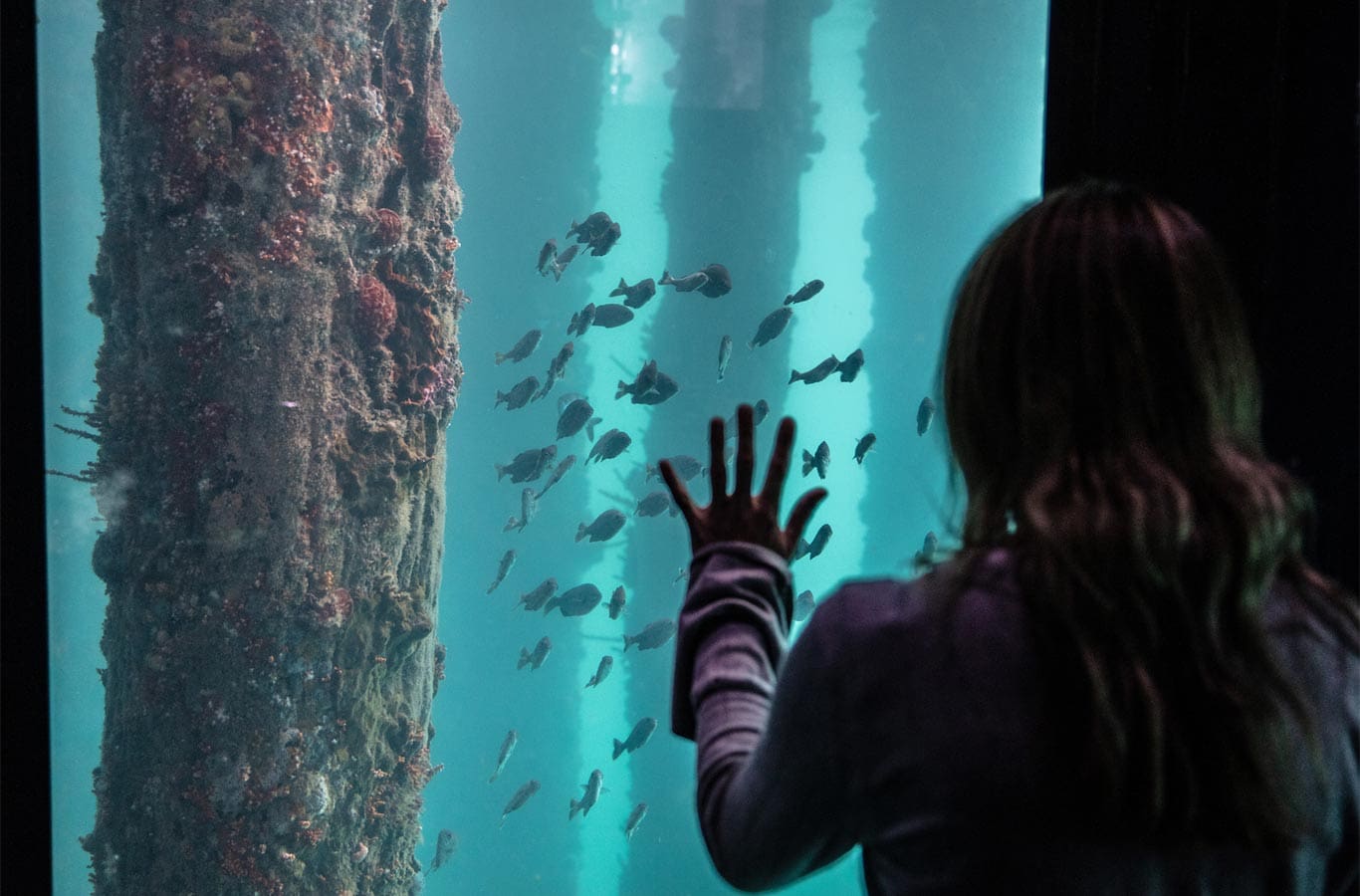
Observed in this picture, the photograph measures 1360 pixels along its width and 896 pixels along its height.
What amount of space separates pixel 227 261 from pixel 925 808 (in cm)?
657

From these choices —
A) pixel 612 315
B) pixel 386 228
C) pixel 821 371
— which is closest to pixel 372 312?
pixel 386 228

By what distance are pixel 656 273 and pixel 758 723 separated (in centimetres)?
2321

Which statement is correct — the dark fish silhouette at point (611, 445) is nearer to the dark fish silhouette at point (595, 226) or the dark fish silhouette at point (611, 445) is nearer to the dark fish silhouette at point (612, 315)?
the dark fish silhouette at point (612, 315)

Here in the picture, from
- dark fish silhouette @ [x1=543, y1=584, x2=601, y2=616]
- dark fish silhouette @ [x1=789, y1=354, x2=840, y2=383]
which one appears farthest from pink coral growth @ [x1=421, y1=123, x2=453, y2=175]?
dark fish silhouette @ [x1=543, y1=584, x2=601, y2=616]

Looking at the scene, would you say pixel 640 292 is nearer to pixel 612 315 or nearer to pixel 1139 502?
pixel 612 315

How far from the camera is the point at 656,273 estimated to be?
23516 millimetres

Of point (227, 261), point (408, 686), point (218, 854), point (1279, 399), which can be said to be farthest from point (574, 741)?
point (1279, 399)

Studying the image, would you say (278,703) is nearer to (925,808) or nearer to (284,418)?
(284,418)

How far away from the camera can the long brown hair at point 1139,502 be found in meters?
0.73

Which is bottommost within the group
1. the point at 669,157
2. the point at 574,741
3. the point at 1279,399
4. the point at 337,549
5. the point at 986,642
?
the point at 574,741

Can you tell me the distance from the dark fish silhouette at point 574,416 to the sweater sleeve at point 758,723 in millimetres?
6283

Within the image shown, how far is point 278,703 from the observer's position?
6176mm

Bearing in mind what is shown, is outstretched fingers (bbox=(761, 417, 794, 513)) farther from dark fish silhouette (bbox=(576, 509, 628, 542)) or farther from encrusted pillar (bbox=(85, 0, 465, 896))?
dark fish silhouette (bbox=(576, 509, 628, 542))

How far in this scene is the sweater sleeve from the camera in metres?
0.80
